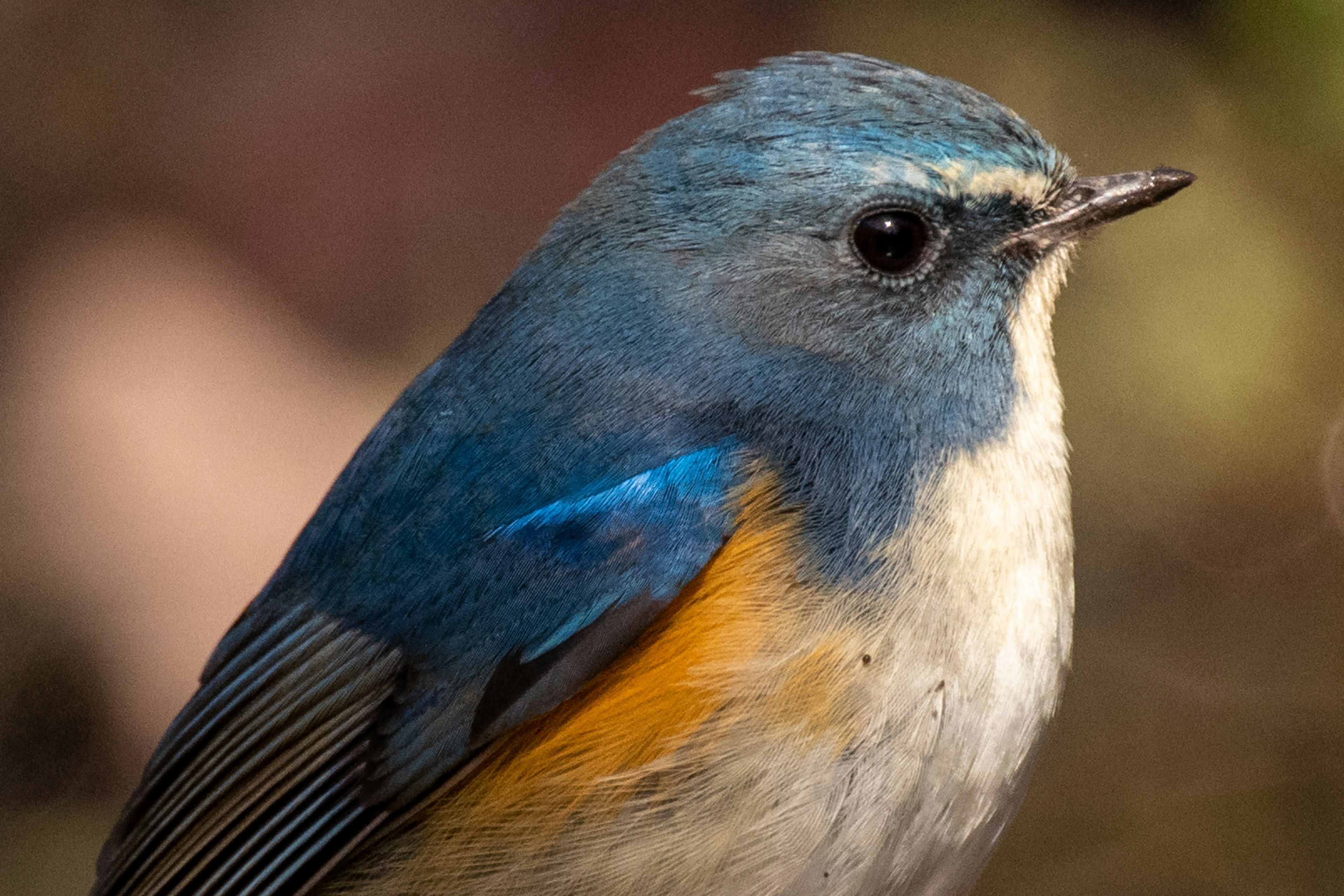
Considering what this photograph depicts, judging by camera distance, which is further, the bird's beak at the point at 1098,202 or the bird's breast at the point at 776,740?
the bird's beak at the point at 1098,202

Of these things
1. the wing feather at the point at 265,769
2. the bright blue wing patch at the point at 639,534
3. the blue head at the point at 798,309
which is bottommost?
the wing feather at the point at 265,769

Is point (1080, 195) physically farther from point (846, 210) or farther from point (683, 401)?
point (683, 401)

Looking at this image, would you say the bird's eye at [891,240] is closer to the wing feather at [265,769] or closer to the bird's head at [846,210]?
the bird's head at [846,210]

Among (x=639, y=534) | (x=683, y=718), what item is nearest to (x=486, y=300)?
(x=639, y=534)

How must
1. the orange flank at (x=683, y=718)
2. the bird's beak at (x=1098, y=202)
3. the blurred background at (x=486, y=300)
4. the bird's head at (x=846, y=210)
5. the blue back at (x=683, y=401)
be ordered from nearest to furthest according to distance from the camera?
1. the orange flank at (x=683, y=718)
2. the blue back at (x=683, y=401)
3. the bird's head at (x=846, y=210)
4. the bird's beak at (x=1098, y=202)
5. the blurred background at (x=486, y=300)

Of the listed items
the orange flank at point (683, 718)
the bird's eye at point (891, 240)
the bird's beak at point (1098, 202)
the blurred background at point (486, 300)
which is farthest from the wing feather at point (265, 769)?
the blurred background at point (486, 300)

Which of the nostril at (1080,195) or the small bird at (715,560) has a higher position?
the nostril at (1080,195)
